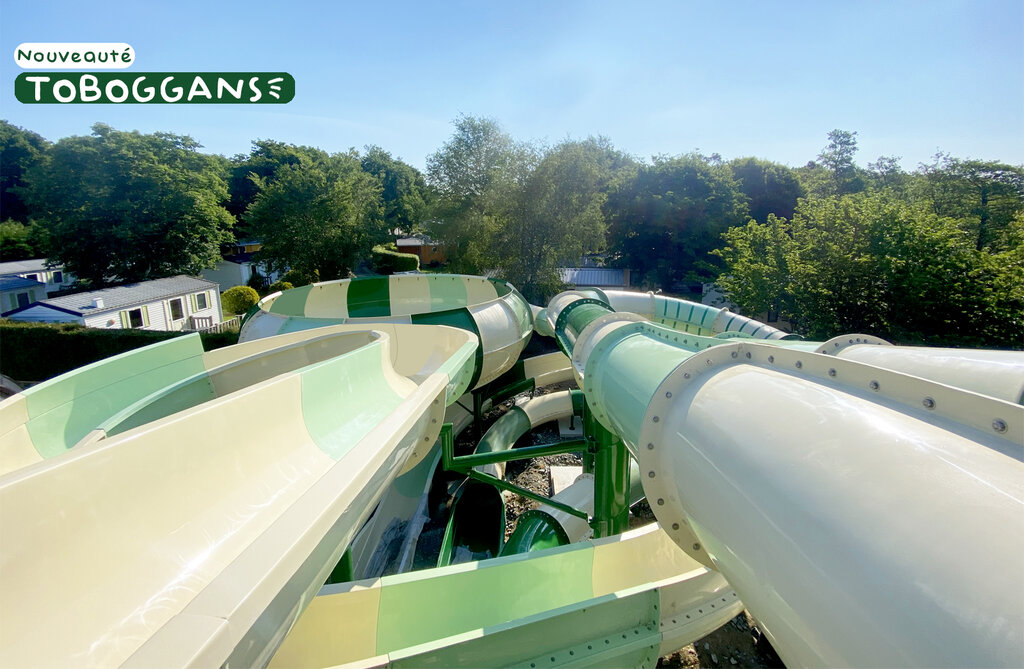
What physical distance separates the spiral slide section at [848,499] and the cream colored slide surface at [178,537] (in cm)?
Answer: 114

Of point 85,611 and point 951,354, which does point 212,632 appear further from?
point 951,354

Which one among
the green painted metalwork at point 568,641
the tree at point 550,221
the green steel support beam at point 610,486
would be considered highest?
the tree at point 550,221

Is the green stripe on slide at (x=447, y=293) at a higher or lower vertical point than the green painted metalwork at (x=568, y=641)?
higher

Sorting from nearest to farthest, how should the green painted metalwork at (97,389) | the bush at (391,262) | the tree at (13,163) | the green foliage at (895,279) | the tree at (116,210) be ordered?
the green painted metalwork at (97,389) < the green foliage at (895,279) < the tree at (116,210) < the bush at (391,262) < the tree at (13,163)

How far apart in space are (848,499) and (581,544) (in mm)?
1794

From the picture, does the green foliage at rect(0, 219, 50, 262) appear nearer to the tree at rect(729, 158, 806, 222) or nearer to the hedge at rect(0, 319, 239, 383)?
the hedge at rect(0, 319, 239, 383)

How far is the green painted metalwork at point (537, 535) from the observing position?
16.0ft

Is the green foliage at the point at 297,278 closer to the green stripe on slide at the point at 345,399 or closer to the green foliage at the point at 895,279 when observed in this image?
the green foliage at the point at 895,279

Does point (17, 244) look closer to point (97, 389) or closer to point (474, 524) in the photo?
point (474, 524)

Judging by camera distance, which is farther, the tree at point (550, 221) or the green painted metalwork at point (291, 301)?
the tree at point (550, 221)

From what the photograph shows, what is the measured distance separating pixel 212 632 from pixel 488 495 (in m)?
6.25

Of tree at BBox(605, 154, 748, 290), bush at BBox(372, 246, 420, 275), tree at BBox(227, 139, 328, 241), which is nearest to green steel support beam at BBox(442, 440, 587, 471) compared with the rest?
tree at BBox(605, 154, 748, 290)

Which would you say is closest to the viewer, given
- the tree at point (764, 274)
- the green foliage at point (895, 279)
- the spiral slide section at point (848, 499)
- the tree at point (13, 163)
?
the spiral slide section at point (848, 499)

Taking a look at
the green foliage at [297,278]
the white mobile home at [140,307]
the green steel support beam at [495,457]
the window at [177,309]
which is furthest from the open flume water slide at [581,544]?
the green foliage at [297,278]
